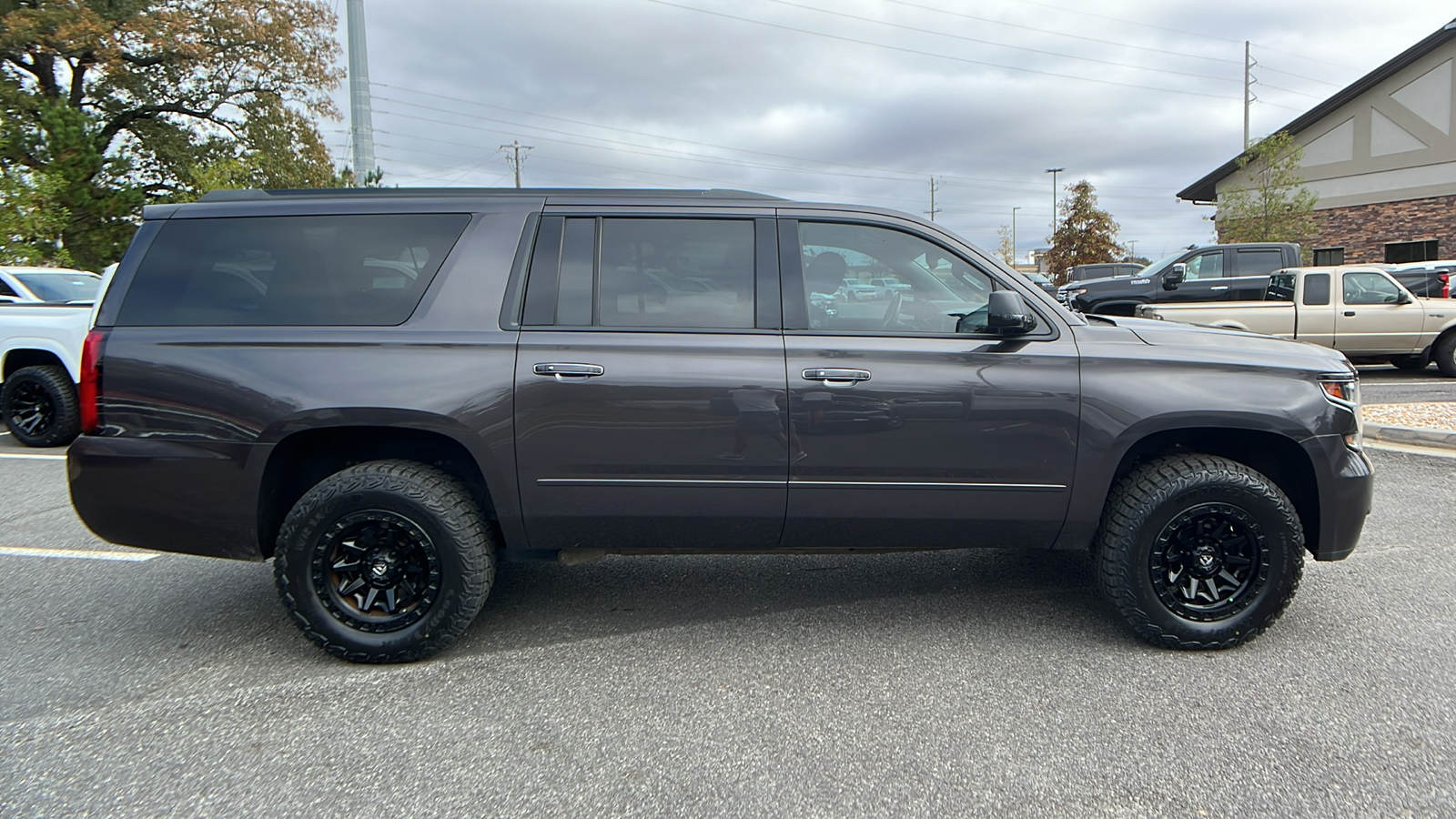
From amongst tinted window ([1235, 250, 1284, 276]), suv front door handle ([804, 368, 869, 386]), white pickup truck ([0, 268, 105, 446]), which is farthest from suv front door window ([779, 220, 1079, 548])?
tinted window ([1235, 250, 1284, 276])

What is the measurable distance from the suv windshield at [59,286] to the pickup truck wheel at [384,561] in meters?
8.62

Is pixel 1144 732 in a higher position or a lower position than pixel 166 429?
lower

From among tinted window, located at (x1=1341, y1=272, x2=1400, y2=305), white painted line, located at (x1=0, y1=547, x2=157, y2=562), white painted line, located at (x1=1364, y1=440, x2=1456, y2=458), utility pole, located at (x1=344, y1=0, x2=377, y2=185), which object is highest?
utility pole, located at (x1=344, y1=0, x2=377, y2=185)

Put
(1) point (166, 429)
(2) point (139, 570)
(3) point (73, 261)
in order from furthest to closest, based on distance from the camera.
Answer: (3) point (73, 261) < (2) point (139, 570) < (1) point (166, 429)

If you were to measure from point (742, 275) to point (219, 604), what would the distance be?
2950 mm

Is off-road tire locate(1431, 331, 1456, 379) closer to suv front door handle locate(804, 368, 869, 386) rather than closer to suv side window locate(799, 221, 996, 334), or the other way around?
suv side window locate(799, 221, 996, 334)

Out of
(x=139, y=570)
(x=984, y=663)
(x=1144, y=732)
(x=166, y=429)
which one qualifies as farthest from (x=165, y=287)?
(x=1144, y=732)

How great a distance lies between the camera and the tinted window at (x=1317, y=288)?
11.9 meters

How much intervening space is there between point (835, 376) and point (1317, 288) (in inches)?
459

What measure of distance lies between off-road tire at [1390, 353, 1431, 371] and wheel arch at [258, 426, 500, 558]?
14.0 m

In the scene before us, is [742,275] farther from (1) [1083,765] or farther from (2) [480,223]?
(1) [1083,765]

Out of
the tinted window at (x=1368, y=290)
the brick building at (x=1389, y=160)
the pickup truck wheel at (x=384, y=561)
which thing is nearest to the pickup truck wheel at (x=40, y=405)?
the pickup truck wheel at (x=384, y=561)

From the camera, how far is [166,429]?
333cm

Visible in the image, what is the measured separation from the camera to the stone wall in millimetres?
26188
